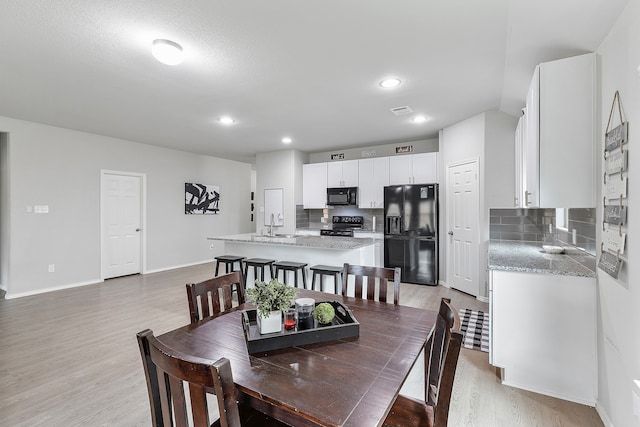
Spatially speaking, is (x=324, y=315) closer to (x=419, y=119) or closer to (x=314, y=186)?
(x=419, y=119)

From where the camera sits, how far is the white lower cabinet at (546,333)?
6.50ft

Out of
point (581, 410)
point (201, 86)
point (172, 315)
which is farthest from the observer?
point (172, 315)

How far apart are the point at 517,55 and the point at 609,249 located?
1.62 metres

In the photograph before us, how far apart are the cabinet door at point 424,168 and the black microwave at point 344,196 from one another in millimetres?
1148

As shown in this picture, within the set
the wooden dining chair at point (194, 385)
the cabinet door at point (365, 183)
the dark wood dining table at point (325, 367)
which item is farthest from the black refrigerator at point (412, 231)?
the wooden dining chair at point (194, 385)

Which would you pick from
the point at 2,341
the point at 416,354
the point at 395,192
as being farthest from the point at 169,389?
the point at 395,192

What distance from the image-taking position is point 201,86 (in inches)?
125

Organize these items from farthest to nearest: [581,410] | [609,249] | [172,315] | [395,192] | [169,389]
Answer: [395,192], [172,315], [581,410], [609,249], [169,389]

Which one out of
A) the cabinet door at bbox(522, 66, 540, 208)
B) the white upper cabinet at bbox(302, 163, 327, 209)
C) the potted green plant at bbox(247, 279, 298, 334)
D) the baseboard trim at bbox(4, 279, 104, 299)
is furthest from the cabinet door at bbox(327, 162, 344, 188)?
the potted green plant at bbox(247, 279, 298, 334)

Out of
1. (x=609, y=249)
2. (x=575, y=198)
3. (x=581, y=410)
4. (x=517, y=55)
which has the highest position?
(x=517, y=55)

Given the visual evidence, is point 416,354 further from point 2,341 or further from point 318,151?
point 318,151

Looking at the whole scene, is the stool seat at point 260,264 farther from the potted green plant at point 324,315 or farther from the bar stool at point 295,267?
the potted green plant at point 324,315

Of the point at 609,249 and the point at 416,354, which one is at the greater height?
the point at 609,249

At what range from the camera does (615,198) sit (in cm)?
171
